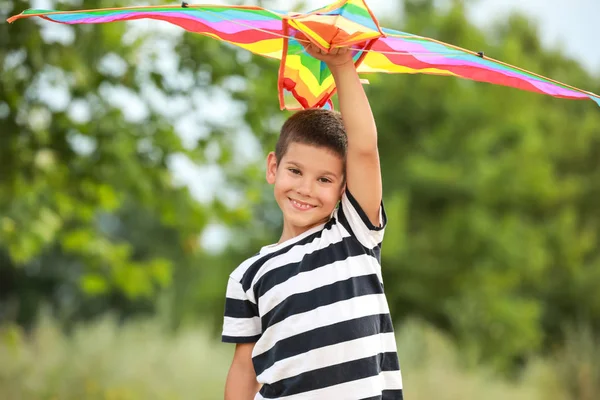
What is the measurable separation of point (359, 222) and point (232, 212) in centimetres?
520

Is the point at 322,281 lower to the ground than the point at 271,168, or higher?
lower

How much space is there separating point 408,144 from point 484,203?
2612 millimetres

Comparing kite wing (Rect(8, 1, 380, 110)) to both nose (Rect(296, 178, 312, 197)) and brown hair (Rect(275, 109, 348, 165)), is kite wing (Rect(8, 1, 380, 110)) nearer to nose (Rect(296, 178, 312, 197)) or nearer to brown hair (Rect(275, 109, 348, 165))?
brown hair (Rect(275, 109, 348, 165))

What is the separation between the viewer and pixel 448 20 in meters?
19.9

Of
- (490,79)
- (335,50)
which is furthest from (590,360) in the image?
(335,50)

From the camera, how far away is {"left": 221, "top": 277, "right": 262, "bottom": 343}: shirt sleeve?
7.41ft

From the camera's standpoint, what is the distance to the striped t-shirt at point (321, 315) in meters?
2.11

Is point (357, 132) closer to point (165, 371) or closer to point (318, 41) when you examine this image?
point (318, 41)

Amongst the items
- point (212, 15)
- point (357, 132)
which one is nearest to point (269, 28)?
point (212, 15)

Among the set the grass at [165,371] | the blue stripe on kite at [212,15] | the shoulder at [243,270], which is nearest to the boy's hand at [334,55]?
the blue stripe on kite at [212,15]

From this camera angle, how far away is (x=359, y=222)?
223cm

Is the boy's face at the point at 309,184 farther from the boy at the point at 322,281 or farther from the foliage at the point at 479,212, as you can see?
the foliage at the point at 479,212

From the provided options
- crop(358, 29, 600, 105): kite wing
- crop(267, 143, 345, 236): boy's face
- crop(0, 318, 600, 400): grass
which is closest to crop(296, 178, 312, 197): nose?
crop(267, 143, 345, 236): boy's face

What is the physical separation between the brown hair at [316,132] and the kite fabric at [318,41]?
0.10 m
